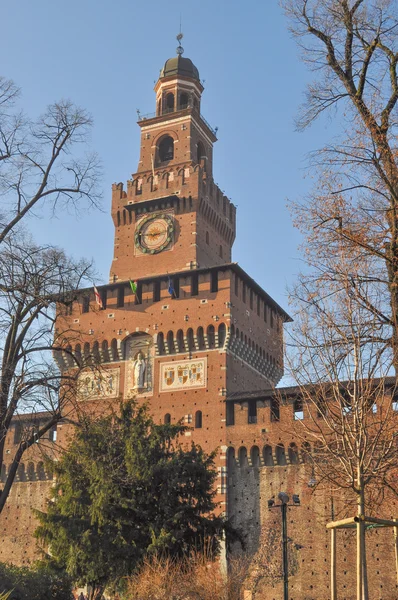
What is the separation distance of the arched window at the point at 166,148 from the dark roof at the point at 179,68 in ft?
15.9

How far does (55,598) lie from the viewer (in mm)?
20516

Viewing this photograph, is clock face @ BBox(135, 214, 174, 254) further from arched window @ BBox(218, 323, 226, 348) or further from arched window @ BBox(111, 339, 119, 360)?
arched window @ BBox(218, 323, 226, 348)

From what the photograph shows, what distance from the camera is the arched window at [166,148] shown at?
44812 millimetres

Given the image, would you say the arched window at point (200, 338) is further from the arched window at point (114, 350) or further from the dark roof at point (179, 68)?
the dark roof at point (179, 68)

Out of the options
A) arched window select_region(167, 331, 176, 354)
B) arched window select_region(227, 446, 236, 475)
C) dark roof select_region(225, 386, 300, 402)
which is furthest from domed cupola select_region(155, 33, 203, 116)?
arched window select_region(227, 446, 236, 475)

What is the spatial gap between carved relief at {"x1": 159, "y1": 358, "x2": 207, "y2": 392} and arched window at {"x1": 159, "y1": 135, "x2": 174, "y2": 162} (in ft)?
47.0

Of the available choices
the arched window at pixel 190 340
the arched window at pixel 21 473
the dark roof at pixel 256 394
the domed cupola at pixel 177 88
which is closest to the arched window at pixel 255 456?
the dark roof at pixel 256 394

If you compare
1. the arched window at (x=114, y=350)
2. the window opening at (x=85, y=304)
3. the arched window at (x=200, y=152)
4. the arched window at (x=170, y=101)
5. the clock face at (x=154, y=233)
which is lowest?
the arched window at (x=114, y=350)

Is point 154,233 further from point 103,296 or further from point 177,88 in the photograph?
point 177,88

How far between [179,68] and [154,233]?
12.7 metres

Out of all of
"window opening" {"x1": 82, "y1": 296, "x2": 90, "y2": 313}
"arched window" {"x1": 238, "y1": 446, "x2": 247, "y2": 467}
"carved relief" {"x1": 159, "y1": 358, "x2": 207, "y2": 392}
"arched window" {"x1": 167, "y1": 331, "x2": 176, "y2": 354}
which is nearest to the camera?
"arched window" {"x1": 238, "y1": 446, "x2": 247, "y2": 467}

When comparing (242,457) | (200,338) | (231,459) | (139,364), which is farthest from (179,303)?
(242,457)

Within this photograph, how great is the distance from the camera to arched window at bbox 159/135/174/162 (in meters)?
44.8

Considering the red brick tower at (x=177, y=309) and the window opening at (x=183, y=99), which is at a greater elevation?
the window opening at (x=183, y=99)
